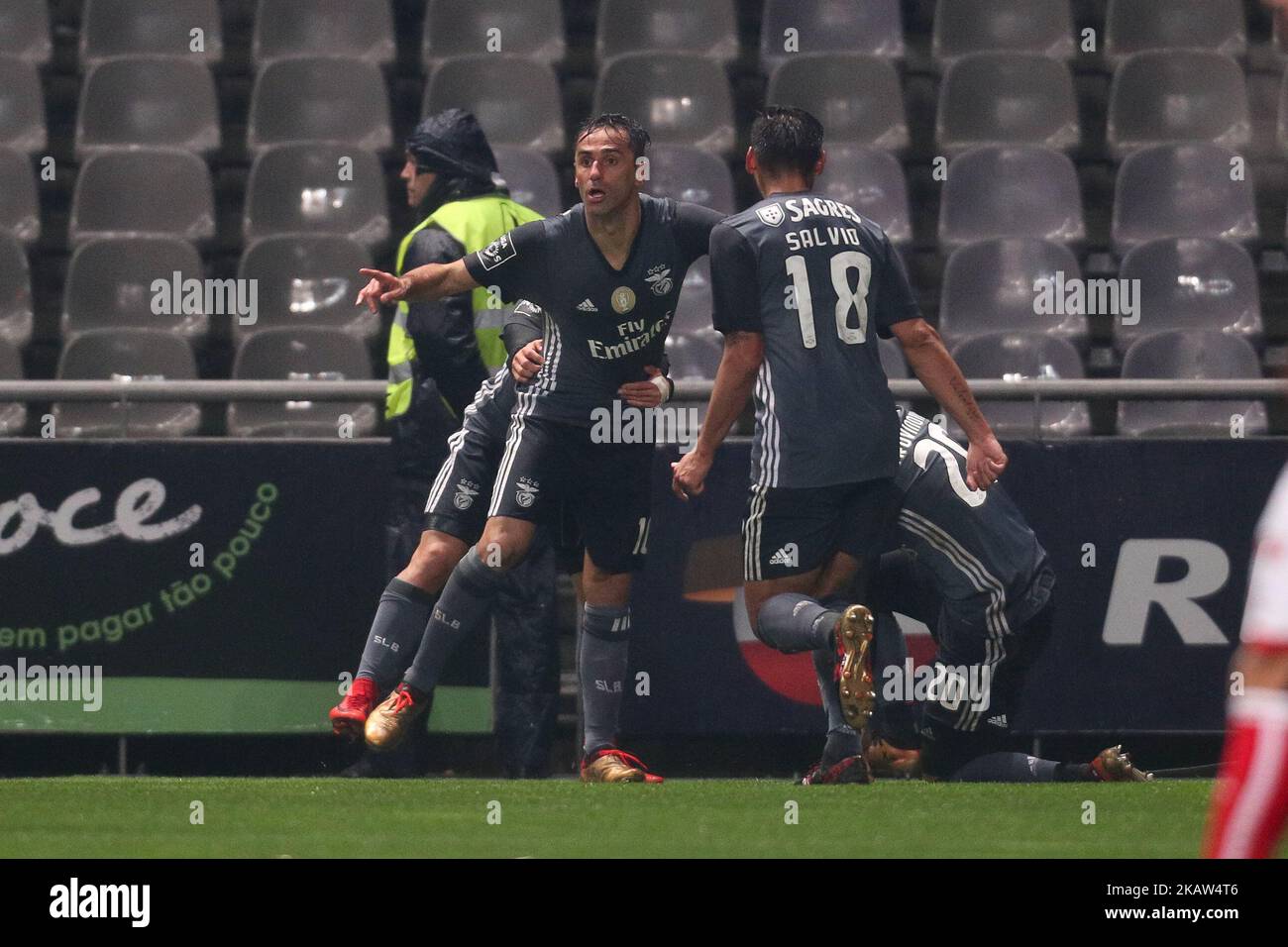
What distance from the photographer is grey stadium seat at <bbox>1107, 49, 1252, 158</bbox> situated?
11508 mm

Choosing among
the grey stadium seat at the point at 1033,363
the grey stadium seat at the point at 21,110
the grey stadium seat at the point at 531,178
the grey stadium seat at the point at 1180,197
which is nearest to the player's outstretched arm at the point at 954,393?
the grey stadium seat at the point at 1033,363

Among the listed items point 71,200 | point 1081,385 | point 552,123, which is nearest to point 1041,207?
point 552,123

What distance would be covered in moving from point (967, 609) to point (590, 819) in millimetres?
1675

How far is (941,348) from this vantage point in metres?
6.84

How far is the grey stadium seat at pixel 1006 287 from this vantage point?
408 inches

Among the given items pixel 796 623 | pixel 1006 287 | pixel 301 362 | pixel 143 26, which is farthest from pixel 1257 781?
pixel 143 26

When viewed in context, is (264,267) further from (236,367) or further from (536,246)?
(536,246)

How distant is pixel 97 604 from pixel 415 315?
1.52 meters

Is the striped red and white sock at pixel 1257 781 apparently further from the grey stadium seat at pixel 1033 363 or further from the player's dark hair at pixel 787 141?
the grey stadium seat at pixel 1033 363

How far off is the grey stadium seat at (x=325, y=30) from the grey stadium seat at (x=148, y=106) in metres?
0.44

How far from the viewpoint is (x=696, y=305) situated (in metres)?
10.4

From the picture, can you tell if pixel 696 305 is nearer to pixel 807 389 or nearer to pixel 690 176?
pixel 690 176
